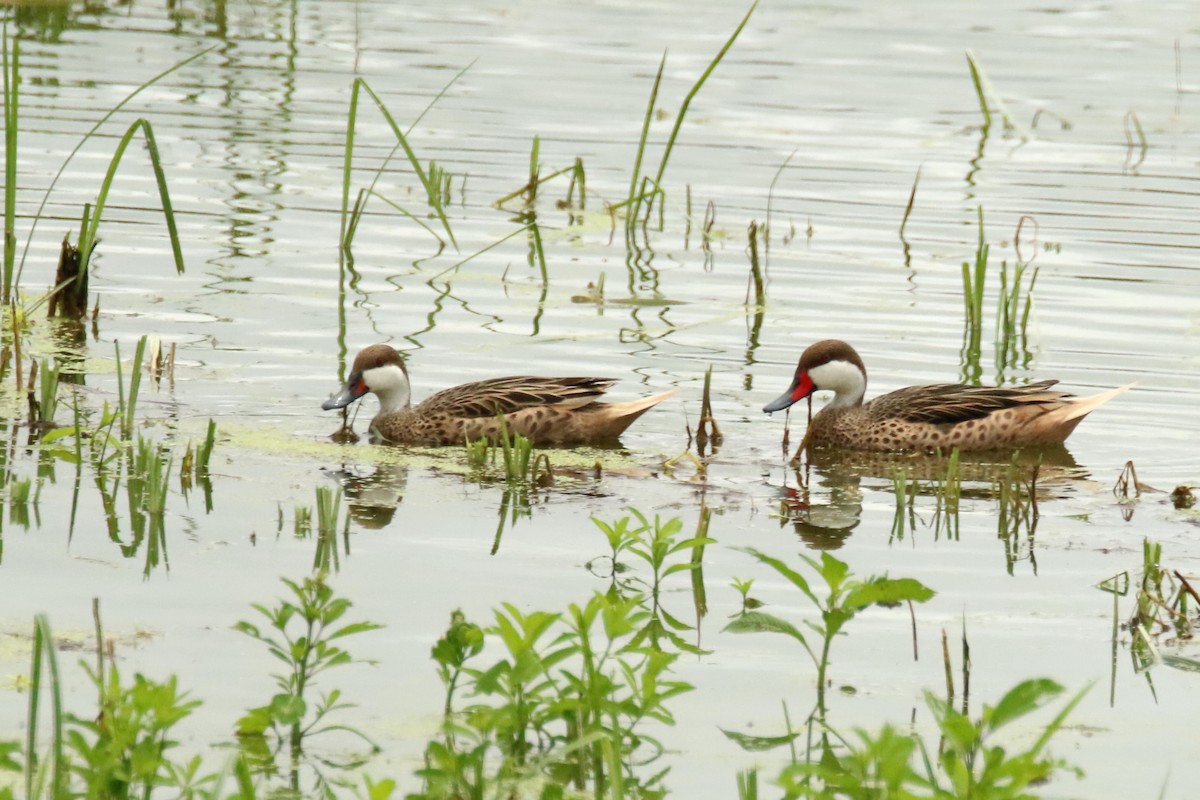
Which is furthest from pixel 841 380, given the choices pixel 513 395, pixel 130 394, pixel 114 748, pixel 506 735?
pixel 114 748

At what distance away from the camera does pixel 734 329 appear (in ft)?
37.6

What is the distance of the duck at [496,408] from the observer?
29.9 feet

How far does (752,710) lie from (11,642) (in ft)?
7.64

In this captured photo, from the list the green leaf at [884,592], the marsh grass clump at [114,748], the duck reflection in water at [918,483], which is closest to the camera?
the marsh grass clump at [114,748]

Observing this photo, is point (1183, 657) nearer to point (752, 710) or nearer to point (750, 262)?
point (752, 710)

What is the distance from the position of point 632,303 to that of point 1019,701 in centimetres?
803

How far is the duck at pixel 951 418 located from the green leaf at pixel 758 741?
4140 mm

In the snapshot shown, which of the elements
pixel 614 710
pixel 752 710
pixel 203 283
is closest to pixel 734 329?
pixel 203 283

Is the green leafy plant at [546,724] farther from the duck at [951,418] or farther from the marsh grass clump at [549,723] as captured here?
the duck at [951,418]

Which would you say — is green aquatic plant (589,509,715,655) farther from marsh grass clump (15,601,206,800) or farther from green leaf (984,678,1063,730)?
marsh grass clump (15,601,206,800)

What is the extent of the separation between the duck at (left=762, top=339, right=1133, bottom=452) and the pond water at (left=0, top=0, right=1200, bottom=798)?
0.22 m

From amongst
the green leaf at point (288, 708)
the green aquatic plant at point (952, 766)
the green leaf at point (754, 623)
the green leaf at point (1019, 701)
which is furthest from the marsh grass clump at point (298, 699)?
the green leaf at point (1019, 701)

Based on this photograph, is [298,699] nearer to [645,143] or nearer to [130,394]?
[130,394]

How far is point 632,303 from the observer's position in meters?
11.9
